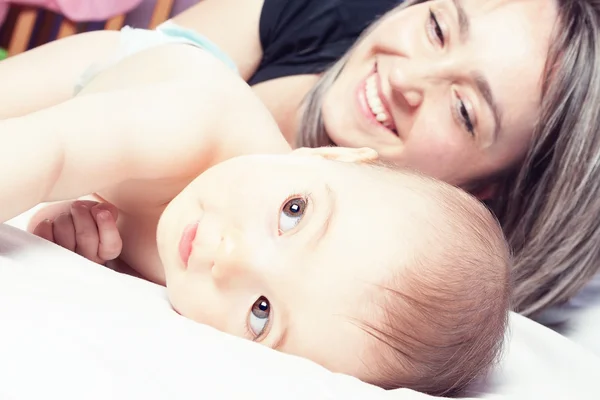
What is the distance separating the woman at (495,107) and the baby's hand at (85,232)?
310 millimetres

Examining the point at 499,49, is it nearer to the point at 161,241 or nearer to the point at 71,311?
the point at 161,241

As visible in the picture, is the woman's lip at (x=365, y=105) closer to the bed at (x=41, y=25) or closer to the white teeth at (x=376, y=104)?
the white teeth at (x=376, y=104)

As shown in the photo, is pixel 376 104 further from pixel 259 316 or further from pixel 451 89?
pixel 259 316

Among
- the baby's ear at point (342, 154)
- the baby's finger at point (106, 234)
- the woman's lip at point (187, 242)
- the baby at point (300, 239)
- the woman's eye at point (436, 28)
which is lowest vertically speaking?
the baby's finger at point (106, 234)

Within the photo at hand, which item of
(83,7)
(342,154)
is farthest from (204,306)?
(83,7)

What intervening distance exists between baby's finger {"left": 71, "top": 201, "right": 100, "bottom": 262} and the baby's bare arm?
85 millimetres

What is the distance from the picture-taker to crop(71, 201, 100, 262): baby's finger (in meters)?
0.89

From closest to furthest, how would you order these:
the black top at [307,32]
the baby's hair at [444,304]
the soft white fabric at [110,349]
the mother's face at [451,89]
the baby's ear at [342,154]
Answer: the soft white fabric at [110,349] → the baby's hair at [444,304] → the baby's ear at [342,154] → the mother's face at [451,89] → the black top at [307,32]

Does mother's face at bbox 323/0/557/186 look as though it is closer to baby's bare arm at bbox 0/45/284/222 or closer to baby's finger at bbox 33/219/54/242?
baby's bare arm at bbox 0/45/284/222

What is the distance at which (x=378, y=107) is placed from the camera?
1.28 m

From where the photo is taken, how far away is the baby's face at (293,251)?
71 cm

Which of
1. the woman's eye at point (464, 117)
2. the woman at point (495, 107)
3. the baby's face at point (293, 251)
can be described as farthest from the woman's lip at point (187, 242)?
the woman's eye at point (464, 117)

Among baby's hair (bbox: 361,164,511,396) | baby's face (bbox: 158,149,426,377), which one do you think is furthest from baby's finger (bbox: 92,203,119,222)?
baby's hair (bbox: 361,164,511,396)

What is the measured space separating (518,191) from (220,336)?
90 centimetres
